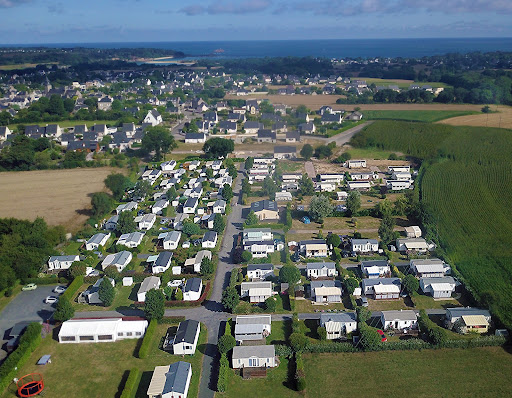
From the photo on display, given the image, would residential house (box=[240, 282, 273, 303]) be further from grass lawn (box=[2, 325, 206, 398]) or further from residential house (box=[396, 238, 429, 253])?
residential house (box=[396, 238, 429, 253])

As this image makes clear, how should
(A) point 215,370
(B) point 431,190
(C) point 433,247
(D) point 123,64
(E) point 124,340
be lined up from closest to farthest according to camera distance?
(A) point 215,370, (E) point 124,340, (C) point 433,247, (B) point 431,190, (D) point 123,64

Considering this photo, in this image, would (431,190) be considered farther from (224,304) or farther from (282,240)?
(224,304)

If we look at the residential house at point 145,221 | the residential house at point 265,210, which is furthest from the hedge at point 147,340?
the residential house at point 265,210

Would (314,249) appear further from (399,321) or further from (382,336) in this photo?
(382,336)

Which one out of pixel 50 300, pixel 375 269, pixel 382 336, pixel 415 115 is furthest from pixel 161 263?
pixel 415 115

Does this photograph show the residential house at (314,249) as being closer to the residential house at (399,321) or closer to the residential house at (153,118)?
the residential house at (399,321)

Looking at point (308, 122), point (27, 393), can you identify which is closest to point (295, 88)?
point (308, 122)
